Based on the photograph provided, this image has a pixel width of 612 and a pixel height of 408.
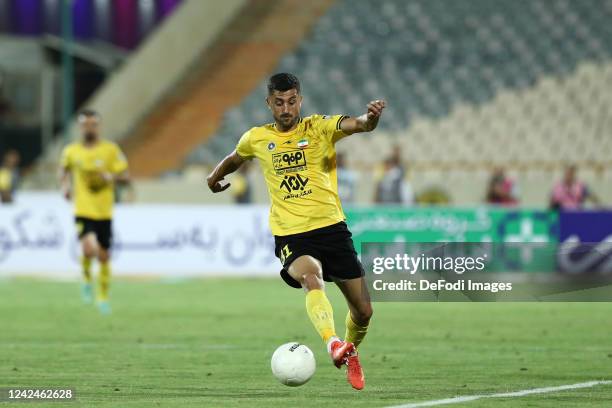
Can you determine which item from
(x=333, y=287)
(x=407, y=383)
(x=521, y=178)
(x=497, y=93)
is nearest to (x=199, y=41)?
(x=497, y=93)

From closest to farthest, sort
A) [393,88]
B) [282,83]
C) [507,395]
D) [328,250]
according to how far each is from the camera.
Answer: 1. [507,395]
2. [282,83]
3. [328,250]
4. [393,88]

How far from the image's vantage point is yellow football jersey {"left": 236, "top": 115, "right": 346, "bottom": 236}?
354 inches

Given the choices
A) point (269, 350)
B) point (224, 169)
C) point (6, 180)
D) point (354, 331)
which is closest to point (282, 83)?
point (224, 169)

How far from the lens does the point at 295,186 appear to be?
29.6ft

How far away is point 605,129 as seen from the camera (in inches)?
1215

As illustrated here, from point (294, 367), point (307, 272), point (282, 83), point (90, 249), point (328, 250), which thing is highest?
point (282, 83)

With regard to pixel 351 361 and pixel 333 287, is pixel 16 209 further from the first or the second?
pixel 351 361

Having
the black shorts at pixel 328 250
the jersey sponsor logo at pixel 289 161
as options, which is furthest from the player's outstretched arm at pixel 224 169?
the black shorts at pixel 328 250

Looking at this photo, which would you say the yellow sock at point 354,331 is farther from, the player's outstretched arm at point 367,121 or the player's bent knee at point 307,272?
the player's outstretched arm at point 367,121

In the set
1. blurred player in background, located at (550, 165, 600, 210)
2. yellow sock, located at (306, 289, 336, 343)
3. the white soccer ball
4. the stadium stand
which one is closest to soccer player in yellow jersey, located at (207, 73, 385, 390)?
yellow sock, located at (306, 289, 336, 343)

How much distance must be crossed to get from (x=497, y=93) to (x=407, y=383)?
24177 millimetres

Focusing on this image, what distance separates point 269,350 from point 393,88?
2222 centimetres

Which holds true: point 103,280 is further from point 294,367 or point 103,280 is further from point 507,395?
point 507,395

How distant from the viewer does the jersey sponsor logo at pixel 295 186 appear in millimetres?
9008
